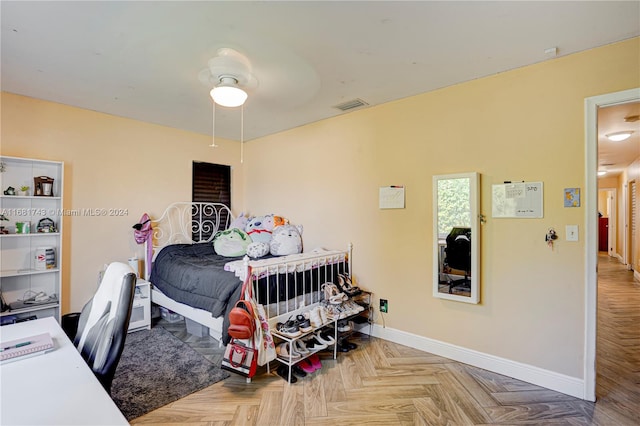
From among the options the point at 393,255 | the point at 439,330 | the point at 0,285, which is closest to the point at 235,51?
the point at 393,255

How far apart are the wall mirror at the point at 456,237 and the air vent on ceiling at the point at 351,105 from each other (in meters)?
1.05

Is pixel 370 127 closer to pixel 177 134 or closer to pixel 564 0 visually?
pixel 564 0

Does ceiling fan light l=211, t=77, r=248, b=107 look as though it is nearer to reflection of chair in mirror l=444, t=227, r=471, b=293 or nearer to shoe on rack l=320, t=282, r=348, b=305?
shoe on rack l=320, t=282, r=348, b=305

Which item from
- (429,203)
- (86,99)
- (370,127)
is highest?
(86,99)

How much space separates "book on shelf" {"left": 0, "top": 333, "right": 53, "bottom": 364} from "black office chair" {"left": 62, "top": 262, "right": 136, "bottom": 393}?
0.13 m

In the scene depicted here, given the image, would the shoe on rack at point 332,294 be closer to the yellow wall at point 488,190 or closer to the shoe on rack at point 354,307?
the shoe on rack at point 354,307

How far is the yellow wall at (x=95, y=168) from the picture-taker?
2898mm

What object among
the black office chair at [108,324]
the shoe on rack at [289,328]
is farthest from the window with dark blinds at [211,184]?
the black office chair at [108,324]

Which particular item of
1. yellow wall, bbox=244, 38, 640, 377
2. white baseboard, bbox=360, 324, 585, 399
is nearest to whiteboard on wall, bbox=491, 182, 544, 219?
yellow wall, bbox=244, 38, 640, 377

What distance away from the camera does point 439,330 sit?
268 cm

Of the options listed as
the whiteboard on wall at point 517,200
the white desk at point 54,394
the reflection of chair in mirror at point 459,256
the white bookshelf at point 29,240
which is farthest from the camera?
the white bookshelf at point 29,240

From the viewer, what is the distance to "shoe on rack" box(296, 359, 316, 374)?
7.82 ft

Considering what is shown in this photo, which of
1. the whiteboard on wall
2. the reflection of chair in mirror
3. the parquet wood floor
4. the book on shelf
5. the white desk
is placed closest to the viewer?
the white desk

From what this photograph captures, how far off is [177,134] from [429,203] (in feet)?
10.5
